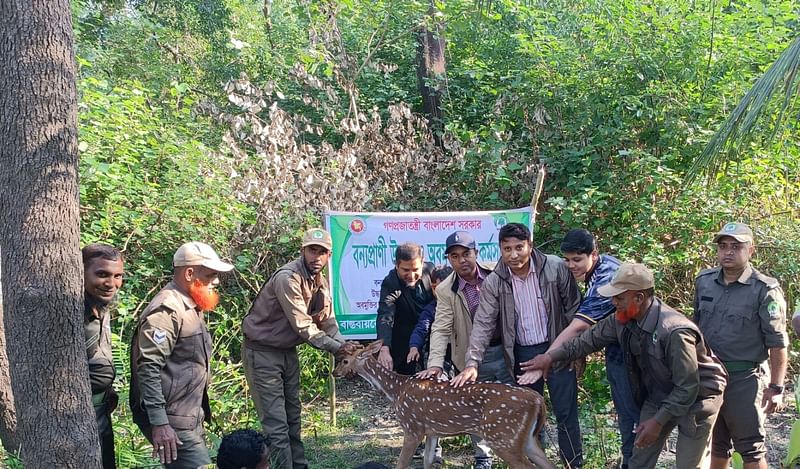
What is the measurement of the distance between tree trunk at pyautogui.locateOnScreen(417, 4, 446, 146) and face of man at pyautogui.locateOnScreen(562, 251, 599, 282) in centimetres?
702

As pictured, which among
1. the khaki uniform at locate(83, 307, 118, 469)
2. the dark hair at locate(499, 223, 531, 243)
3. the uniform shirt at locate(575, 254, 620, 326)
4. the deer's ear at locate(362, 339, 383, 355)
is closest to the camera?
the khaki uniform at locate(83, 307, 118, 469)

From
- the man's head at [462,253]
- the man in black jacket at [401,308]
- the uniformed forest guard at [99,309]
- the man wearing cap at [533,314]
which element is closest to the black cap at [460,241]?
the man's head at [462,253]

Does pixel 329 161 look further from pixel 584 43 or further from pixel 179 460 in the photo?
pixel 179 460

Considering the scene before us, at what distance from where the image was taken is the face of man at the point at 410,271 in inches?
238

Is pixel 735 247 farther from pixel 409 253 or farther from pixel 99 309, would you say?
pixel 99 309

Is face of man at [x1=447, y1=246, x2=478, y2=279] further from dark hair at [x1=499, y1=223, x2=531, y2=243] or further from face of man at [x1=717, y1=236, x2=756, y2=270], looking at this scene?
face of man at [x1=717, y1=236, x2=756, y2=270]

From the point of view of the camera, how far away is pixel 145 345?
165 inches

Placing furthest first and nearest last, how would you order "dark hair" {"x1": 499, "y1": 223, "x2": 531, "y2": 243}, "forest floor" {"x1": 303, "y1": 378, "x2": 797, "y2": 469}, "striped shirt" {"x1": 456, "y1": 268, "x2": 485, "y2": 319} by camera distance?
"forest floor" {"x1": 303, "y1": 378, "x2": 797, "y2": 469}
"striped shirt" {"x1": 456, "y1": 268, "x2": 485, "y2": 319}
"dark hair" {"x1": 499, "y1": 223, "x2": 531, "y2": 243}

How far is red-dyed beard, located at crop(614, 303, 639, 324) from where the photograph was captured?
4.26 m

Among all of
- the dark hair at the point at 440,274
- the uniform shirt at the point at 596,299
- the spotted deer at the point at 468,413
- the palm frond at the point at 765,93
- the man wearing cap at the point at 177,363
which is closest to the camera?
the man wearing cap at the point at 177,363

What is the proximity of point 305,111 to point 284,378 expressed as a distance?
8.50 meters

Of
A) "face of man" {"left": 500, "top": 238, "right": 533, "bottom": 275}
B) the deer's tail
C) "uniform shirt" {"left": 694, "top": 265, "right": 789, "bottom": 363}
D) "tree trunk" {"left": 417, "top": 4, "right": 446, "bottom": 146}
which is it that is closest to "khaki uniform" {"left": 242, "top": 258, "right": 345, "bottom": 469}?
"face of man" {"left": 500, "top": 238, "right": 533, "bottom": 275}

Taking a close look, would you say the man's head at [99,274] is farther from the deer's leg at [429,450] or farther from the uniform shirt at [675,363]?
the uniform shirt at [675,363]

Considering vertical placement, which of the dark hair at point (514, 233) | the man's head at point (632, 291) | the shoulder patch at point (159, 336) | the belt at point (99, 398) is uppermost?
the dark hair at point (514, 233)
